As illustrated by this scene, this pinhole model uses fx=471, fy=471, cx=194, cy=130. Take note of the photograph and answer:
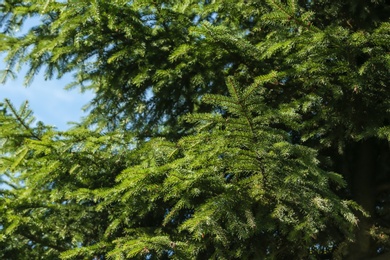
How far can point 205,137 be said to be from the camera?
130 inches

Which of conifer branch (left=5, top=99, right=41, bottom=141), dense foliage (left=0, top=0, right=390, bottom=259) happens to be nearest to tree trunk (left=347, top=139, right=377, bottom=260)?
dense foliage (left=0, top=0, right=390, bottom=259)

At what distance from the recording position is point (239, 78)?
177 inches

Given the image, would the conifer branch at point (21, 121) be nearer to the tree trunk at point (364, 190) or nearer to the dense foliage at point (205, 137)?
the dense foliage at point (205, 137)

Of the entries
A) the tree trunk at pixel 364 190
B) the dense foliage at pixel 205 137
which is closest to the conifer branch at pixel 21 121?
the dense foliage at pixel 205 137

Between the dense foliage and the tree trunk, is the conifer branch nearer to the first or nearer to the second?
the dense foliage

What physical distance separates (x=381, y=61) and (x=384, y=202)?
2.00m

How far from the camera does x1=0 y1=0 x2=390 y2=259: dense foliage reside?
10.9ft

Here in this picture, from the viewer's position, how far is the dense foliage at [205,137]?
3334mm

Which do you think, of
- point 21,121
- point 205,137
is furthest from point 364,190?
point 21,121

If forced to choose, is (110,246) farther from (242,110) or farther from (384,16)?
(384,16)

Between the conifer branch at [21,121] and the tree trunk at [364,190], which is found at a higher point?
the conifer branch at [21,121]

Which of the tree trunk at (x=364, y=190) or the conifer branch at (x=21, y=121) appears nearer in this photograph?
the conifer branch at (x=21, y=121)

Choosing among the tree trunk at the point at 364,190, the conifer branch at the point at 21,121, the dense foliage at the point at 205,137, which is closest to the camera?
the dense foliage at the point at 205,137

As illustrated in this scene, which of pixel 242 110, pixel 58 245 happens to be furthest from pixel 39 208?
pixel 242 110
